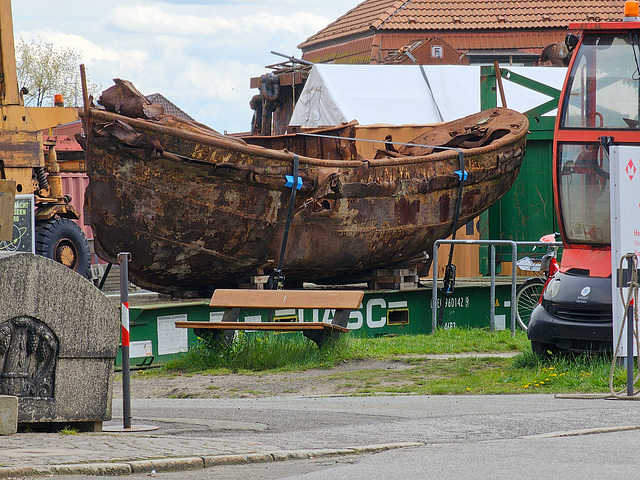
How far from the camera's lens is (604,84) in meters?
11.3

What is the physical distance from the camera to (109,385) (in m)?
7.89

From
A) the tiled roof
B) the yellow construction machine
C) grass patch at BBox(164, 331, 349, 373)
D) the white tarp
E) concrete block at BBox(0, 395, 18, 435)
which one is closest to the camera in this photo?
concrete block at BBox(0, 395, 18, 435)

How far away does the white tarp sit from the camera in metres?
23.6

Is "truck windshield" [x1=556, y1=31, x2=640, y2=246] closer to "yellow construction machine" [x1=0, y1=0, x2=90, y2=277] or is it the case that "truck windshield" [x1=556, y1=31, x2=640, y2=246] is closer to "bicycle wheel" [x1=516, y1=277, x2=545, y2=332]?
"bicycle wheel" [x1=516, y1=277, x2=545, y2=332]

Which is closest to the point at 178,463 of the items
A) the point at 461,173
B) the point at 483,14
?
the point at 461,173

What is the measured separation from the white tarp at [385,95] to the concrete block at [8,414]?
16.5 meters

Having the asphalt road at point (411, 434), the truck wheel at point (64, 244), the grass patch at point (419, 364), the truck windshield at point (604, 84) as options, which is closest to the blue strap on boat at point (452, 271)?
the grass patch at point (419, 364)

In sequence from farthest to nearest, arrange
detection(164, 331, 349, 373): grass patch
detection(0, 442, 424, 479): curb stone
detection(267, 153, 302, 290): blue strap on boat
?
detection(267, 153, 302, 290): blue strap on boat
detection(164, 331, 349, 373): grass patch
detection(0, 442, 424, 479): curb stone

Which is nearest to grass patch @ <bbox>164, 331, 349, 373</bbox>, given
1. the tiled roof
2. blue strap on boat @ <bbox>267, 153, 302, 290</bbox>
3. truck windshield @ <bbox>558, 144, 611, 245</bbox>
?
blue strap on boat @ <bbox>267, 153, 302, 290</bbox>

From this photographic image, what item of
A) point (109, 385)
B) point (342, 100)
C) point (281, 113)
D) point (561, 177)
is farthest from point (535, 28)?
point (109, 385)

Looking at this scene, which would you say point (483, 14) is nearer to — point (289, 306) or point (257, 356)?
point (289, 306)

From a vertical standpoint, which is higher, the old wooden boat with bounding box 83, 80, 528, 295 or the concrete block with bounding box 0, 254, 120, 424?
the old wooden boat with bounding box 83, 80, 528, 295

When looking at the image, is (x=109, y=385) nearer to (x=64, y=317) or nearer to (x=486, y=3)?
(x=64, y=317)

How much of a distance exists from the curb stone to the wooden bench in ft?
17.1
